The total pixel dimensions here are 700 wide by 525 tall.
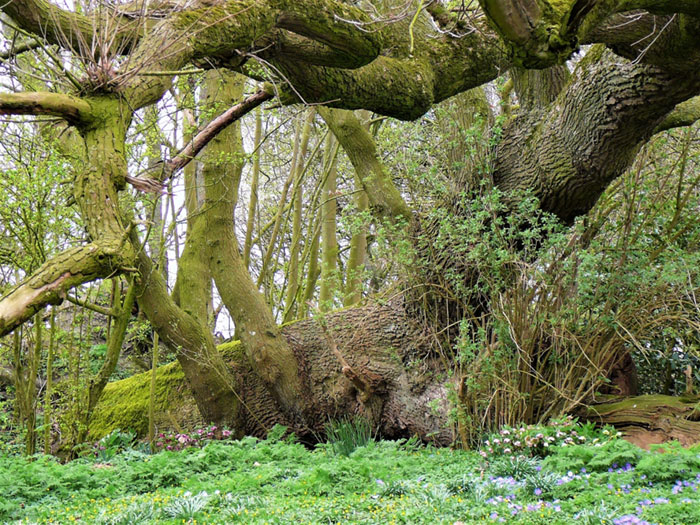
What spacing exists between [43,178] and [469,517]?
5.18 metres

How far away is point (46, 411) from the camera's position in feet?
23.0

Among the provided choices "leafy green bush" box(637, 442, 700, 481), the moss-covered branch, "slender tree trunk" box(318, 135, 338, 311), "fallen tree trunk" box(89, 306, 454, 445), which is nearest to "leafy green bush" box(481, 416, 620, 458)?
"leafy green bush" box(637, 442, 700, 481)

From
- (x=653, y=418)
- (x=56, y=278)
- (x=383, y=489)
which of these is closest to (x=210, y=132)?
(x=56, y=278)

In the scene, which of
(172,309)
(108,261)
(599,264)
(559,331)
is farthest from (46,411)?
(599,264)

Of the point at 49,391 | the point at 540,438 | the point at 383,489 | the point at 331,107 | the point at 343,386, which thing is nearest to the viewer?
the point at 383,489

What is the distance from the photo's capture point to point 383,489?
402 centimetres

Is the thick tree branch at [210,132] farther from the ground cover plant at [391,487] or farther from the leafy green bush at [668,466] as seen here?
the leafy green bush at [668,466]

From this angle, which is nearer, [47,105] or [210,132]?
[47,105]

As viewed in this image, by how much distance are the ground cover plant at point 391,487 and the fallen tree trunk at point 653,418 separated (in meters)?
0.60

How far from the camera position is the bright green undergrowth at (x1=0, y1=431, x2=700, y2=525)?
11.1 ft

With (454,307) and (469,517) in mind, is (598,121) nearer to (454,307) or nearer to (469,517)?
(454,307)

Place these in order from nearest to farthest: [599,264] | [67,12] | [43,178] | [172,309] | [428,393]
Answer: [67,12], [599,264], [43,178], [428,393], [172,309]

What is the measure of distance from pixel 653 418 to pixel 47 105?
526 cm

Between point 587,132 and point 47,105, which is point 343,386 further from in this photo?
point 47,105
